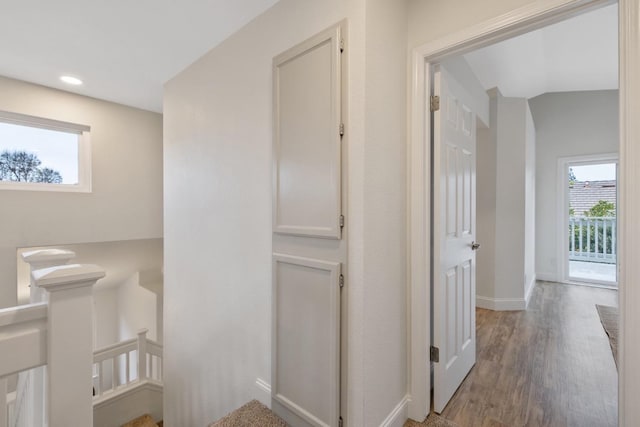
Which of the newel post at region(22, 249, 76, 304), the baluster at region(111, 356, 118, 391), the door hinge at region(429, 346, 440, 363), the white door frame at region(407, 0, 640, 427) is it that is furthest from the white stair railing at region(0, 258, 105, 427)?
the baluster at region(111, 356, 118, 391)

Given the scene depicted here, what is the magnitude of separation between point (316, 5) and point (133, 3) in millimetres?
1189

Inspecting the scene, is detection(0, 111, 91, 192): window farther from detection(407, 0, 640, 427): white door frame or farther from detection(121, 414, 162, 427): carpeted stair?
detection(407, 0, 640, 427): white door frame

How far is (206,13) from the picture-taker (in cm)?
186

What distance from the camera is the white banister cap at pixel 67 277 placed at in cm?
78

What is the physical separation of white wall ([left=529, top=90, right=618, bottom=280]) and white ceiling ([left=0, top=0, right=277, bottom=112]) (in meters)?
5.03

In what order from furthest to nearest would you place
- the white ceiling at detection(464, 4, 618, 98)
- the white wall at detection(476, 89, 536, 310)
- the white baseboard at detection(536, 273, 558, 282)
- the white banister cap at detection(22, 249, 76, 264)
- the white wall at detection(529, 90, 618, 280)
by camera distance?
the white baseboard at detection(536, 273, 558, 282) → the white wall at detection(529, 90, 618, 280) → the white wall at detection(476, 89, 536, 310) → the white ceiling at detection(464, 4, 618, 98) → the white banister cap at detection(22, 249, 76, 264)

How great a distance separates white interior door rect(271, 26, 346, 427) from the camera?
53.7 inches

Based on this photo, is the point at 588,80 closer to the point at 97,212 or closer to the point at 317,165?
the point at 317,165

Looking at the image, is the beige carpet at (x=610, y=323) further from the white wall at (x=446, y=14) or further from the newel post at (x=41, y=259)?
the newel post at (x=41, y=259)

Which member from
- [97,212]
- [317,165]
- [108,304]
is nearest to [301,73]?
[317,165]

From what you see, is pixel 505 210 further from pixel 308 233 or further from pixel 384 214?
pixel 308 233

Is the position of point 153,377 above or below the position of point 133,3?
below

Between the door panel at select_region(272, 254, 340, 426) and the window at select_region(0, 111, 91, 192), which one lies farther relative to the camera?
the window at select_region(0, 111, 91, 192)

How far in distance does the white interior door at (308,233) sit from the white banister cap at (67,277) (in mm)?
872
